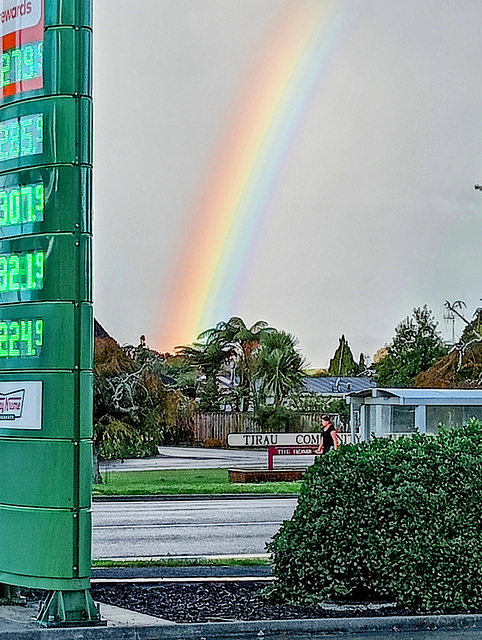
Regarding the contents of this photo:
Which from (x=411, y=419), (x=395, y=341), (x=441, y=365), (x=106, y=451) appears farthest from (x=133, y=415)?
(x=395, y=341)

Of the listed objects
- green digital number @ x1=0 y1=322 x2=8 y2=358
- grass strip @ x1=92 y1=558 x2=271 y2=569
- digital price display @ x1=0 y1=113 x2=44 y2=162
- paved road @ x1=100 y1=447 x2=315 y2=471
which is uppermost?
digital price display @ x1=0 y1=113 x2=44 y2=162

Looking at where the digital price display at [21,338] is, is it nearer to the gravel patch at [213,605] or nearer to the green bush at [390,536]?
the gravel patch at [213,605]

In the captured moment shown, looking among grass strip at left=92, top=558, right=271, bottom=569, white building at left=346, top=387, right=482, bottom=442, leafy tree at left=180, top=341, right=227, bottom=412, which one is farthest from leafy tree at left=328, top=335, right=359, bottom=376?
grass strip at left=92, top=558, right=271, bottom=569

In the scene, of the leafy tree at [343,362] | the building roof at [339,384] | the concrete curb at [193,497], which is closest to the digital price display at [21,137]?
the concrete curb at [193,497]

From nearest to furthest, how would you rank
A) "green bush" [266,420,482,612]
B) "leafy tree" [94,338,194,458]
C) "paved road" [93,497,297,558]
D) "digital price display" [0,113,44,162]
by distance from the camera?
"digital price display" [0,113,44,162] → "green bush" [266,420,482,612] → "paved road" [93,497,297,558] → "leafy tree" [94,338,194,458]

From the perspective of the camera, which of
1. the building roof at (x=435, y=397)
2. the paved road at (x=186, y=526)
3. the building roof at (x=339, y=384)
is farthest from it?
the building roof at (x=339, y=384)

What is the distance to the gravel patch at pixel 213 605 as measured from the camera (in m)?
8.50

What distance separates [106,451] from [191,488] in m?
2.38

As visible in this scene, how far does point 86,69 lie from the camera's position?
8.63 metres

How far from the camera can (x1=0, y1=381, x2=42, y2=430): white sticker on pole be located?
27.3ft

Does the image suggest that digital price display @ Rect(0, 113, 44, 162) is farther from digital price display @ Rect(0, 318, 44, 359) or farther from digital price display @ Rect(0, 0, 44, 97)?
digital price display @ Rect(0, 318, 44, 359)

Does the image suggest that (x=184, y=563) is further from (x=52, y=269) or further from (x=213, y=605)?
(x=52, y=269)

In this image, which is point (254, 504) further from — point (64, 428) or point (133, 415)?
point (64, 428)

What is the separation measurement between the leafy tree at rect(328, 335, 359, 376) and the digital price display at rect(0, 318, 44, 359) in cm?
9890
